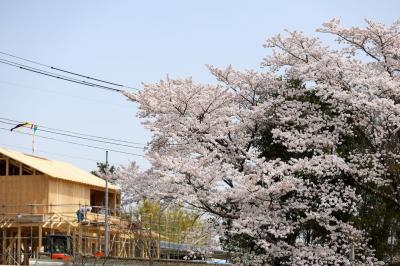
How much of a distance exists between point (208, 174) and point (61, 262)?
529cm

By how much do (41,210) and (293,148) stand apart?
17612 millimetres

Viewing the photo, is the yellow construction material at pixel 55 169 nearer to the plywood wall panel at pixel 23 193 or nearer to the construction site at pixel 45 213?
the construction site at pixel 45 213

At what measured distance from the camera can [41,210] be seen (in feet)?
109

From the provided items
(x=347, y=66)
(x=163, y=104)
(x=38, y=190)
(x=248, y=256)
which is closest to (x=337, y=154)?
(x=347, y=66)

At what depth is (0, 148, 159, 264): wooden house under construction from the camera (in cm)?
3250

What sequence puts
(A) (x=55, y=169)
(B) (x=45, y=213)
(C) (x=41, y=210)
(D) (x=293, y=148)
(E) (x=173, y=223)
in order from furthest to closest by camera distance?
(E) (x=173, y=223), (A) (x=55, y=169), (C) (x=41, y=210), (B) (x=45, y=213), (D) (x=293, y=148)

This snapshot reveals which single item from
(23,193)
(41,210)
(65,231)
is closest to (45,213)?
(41,210)

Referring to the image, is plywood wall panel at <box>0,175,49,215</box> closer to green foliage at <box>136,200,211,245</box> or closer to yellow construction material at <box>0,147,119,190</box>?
yellow construction material at <box>0,147,119,190</box>

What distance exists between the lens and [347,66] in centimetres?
1950

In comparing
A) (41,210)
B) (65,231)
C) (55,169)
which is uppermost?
(55,169)

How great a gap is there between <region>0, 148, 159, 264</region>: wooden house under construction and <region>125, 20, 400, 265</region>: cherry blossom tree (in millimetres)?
11698

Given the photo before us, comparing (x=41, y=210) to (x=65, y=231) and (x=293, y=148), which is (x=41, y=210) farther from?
(x=293, y=148)

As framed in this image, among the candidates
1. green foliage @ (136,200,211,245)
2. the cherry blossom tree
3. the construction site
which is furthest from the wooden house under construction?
the cherry blossom tree

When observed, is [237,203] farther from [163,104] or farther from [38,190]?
[38,190]
